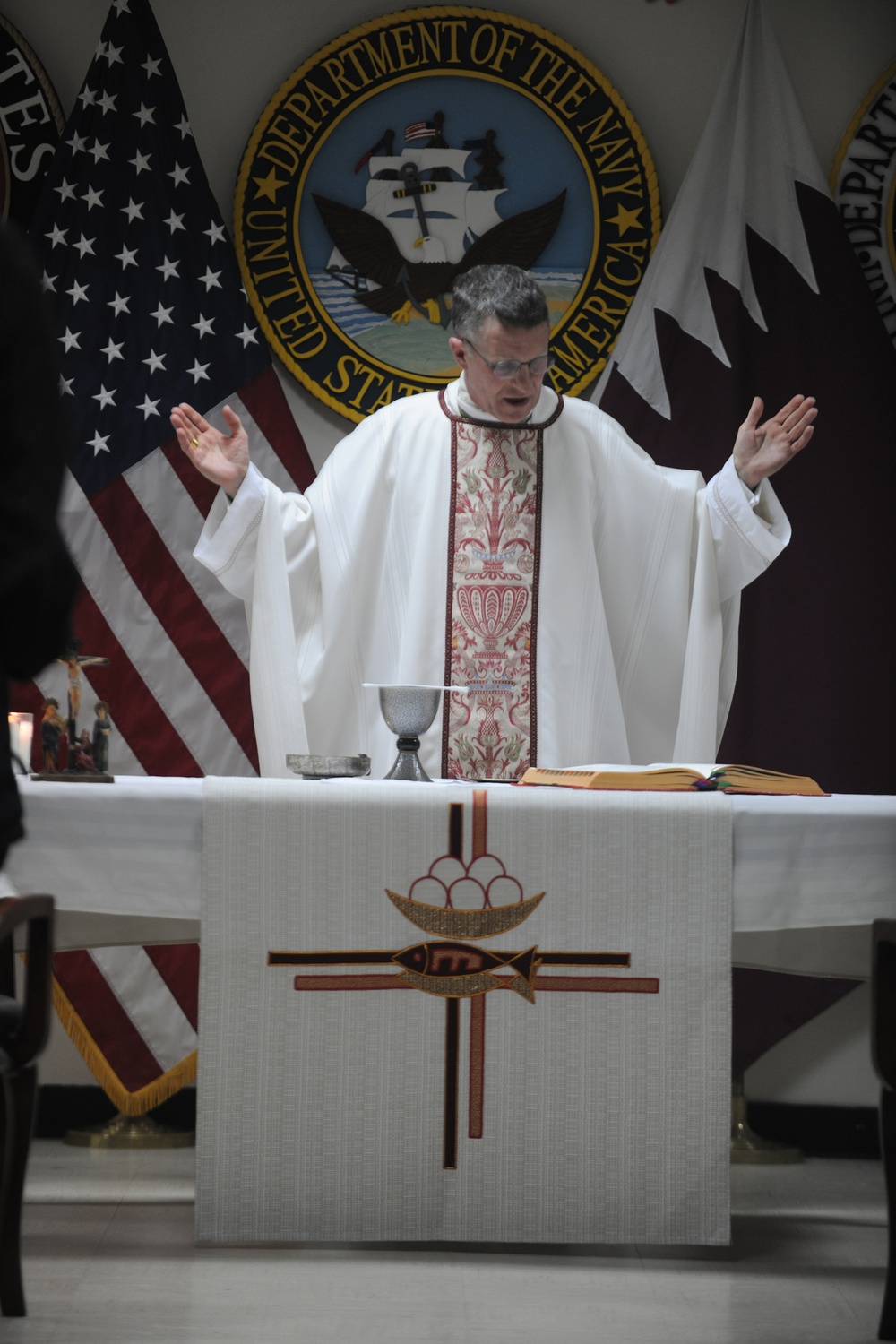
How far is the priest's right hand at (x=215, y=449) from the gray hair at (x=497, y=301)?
25.7 inches

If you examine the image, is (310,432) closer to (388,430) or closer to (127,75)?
(388,430)

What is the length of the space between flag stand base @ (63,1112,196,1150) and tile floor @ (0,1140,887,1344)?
865mm

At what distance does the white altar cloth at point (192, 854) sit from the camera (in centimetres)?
290

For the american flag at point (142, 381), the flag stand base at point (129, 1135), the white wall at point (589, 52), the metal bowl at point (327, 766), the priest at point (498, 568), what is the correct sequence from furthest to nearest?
1. the white wall at point (589, 52)
2. the american flag at point (142, 381)
3. the flag stand base at point (129, 1135)
4. the priest at point (498, 568)
5. the metal bowl at point (327, 766)

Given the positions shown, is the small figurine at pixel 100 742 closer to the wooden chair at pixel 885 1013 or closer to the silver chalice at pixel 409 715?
the silver chalice at pixel 409 715

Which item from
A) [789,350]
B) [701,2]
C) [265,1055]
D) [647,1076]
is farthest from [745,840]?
[701,2]

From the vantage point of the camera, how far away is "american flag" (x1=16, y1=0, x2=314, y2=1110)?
4688 millimetres

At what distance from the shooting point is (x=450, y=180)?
4855 mm

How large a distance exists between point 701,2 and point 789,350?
118cm

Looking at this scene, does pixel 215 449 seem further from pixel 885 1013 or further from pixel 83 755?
pixel 885 1013

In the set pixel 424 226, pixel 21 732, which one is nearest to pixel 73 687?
pixel 21 732

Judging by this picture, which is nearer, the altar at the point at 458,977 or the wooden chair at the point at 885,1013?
the wooden chair at the point at 885,1013

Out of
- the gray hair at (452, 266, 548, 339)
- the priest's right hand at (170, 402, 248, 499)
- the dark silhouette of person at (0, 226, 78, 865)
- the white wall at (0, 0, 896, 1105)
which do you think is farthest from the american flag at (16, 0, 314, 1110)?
the dark silhouette of person at (0, 226, 78, 865)

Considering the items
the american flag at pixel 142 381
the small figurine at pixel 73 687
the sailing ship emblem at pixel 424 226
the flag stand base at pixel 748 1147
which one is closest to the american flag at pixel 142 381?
the american flag at pixel 142 381
